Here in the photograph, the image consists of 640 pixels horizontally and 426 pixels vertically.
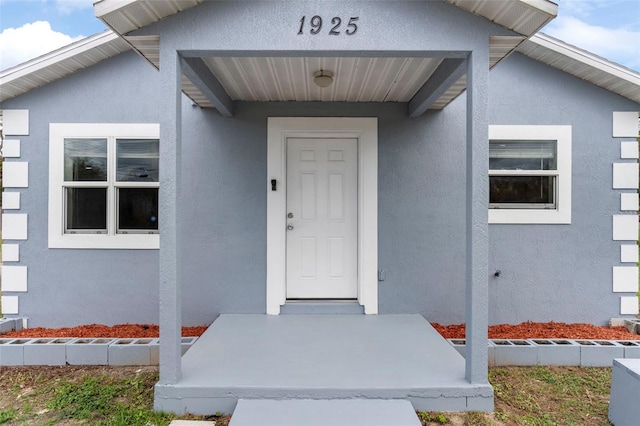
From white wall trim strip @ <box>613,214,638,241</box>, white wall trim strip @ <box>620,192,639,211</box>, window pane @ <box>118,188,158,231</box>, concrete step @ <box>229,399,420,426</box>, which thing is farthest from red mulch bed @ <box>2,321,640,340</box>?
concrete step @ <box>229,399,420,426</box>

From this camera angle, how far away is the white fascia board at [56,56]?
4223mm

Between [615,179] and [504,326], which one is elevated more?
[615,179]

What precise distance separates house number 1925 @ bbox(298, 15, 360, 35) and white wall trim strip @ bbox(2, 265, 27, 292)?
434 centimetres

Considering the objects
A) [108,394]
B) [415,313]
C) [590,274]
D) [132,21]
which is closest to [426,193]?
[415,313]

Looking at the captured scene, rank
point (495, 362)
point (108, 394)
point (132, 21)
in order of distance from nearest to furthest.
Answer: point (132, 21)
point (108, 394)
point (495, 362)

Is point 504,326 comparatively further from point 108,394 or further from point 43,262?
point 43,262

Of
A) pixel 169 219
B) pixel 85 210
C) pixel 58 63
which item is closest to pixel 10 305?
pixel 85 210

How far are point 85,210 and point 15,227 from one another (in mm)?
816

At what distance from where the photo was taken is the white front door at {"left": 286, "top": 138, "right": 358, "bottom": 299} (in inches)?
185

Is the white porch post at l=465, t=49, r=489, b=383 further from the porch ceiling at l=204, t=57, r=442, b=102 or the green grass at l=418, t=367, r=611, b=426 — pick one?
the porch ceiling at l=204, t=57, r=442, b=102

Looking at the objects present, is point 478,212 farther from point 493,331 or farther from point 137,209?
point 137,209

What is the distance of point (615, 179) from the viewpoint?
4.63m

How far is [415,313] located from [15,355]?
166 inches

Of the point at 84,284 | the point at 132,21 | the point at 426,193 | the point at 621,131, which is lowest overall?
the point at 84,284
